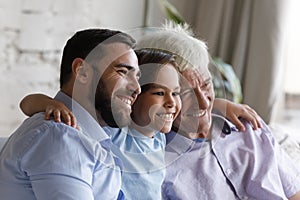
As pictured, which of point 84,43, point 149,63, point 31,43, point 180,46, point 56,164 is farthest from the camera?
point 31,43

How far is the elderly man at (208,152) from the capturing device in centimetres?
133

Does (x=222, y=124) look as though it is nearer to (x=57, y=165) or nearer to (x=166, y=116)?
(x=166, y=116)

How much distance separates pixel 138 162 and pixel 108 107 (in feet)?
0.53

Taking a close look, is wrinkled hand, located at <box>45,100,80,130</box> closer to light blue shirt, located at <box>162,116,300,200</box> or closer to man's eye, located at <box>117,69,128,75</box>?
man's eye, located at <box>117,69,128,75</box>

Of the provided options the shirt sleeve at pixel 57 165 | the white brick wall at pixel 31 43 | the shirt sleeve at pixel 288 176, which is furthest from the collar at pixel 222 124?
the white brick wall at pixel 31 43

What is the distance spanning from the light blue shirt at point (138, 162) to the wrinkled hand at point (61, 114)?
9 cm

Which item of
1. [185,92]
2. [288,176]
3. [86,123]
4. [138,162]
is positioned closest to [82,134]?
[86,123]

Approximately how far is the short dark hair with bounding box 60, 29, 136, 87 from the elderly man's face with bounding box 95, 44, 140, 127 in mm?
23

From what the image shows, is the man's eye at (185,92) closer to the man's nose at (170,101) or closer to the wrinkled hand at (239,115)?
the man's nose at (170,101)

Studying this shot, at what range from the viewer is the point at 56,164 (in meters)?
1.00

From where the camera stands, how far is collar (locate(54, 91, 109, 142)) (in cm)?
111

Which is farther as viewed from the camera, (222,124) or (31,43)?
(31,43)

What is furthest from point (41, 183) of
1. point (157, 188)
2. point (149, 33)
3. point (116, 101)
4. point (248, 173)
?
point (248, 173)

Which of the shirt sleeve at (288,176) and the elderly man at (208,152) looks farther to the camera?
the shirt sleeve at (288,176)
